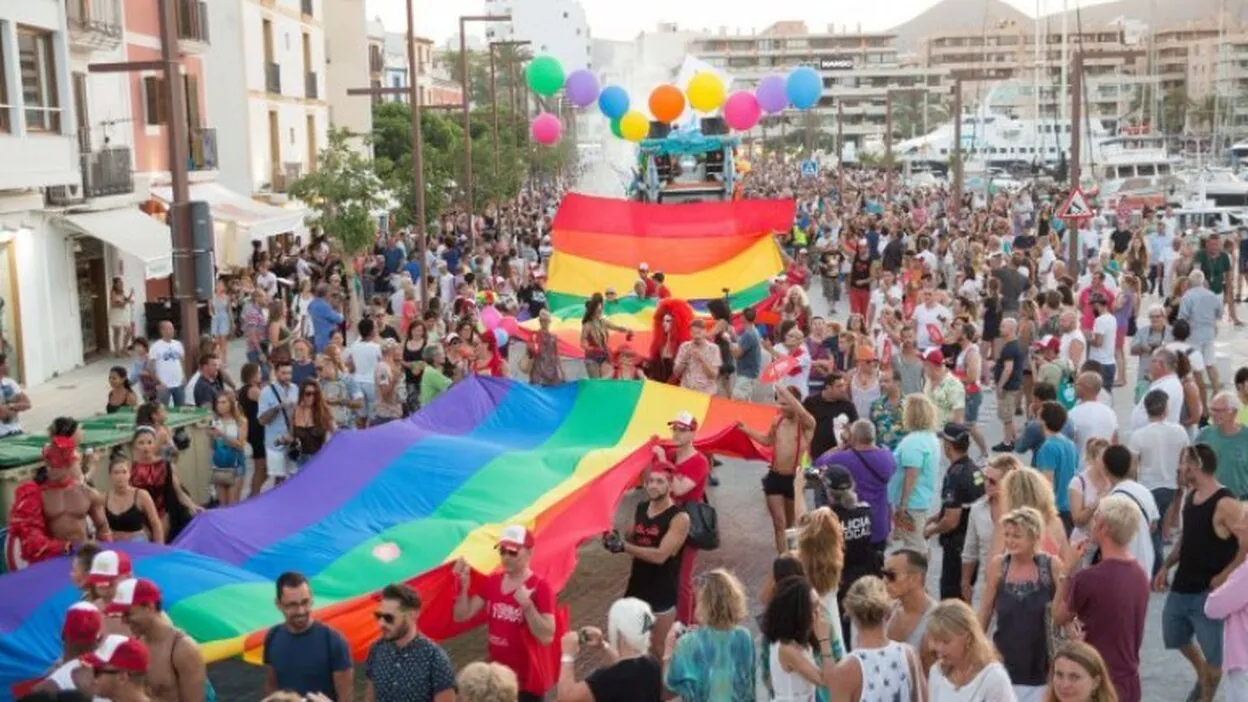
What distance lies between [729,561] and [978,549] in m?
3.60

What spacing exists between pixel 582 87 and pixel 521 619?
2458cm

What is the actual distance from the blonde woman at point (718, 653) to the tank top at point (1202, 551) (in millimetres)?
3164

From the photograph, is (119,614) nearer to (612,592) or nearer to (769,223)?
(612,592)

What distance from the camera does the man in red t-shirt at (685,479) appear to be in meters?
9.52

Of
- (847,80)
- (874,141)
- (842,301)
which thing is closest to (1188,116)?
(874,141)

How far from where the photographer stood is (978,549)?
9266mm

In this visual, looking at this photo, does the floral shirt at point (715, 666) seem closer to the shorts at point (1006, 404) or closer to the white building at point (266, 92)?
the shorts at point (1006, 404)

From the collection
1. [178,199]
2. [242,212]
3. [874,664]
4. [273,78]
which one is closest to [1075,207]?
[178,199]

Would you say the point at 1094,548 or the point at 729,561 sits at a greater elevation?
the point at 1094,548

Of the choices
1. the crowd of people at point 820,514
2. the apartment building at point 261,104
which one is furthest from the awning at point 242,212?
the crowd of people at point 820,514

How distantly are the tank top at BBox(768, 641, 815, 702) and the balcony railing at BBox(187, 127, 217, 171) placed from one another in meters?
28.3

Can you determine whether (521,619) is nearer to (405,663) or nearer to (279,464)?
(405,663)

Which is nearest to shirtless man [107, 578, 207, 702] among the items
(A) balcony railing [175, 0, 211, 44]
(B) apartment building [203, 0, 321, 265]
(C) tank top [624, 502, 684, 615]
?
(C) tank top [624, 502, 684, 615]

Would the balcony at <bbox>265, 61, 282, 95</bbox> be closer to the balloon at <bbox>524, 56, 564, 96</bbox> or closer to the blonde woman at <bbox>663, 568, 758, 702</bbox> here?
the balloon at <bbox>524, 56, 564, 96</bbox>
